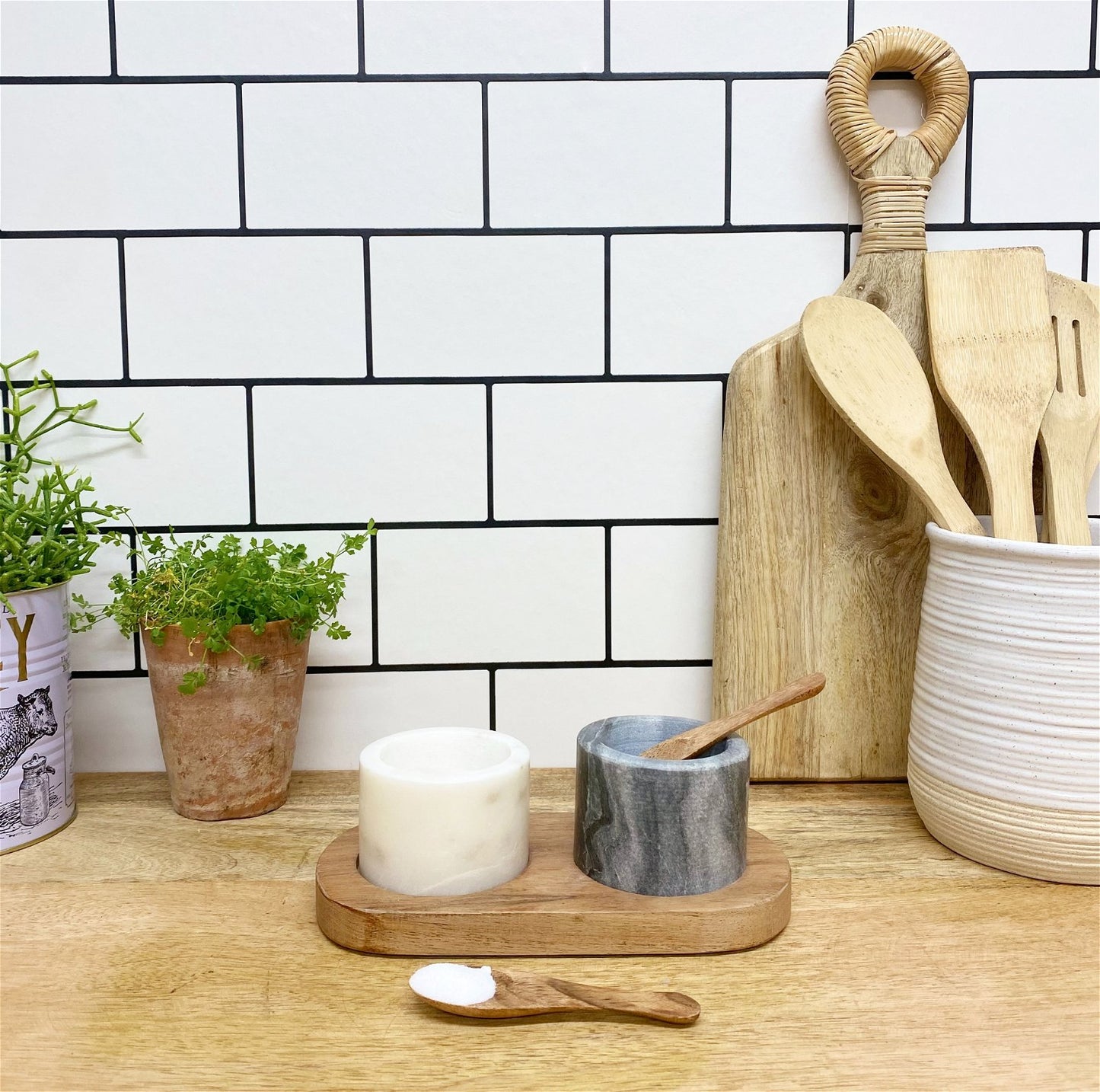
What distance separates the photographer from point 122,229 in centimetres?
75

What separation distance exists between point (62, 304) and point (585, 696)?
0.54 m

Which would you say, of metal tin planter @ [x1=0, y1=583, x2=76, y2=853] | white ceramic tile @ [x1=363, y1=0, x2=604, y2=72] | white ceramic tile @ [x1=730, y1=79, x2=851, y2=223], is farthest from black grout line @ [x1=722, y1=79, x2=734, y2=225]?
metal tin planter @ [x1=0, y1=583, x2=76, y2=853]

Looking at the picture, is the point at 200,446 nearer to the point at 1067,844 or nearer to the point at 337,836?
the point at 337,836

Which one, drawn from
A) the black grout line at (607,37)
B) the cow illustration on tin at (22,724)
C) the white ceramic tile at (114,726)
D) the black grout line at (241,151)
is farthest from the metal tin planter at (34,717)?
the black grout line at (607,37)

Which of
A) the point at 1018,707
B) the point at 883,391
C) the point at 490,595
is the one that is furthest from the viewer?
the point at 490,595

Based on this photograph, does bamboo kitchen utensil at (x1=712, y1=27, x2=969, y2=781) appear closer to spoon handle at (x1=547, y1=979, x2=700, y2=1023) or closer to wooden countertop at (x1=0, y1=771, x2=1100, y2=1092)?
wooden countertop at (x1=0, y1=771, x2=1100, y2=1092)

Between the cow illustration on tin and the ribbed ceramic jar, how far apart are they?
0.62m

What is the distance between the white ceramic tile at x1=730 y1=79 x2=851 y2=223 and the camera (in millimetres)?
757

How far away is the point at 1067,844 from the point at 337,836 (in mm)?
478

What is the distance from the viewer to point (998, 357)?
2.31 feet

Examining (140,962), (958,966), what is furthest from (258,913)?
(958,966)

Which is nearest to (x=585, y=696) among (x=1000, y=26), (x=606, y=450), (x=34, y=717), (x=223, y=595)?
(x=606, y=450)

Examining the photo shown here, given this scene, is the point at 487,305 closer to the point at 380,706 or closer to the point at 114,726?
the point at 380,706

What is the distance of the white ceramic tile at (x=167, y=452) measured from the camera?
0.77m
